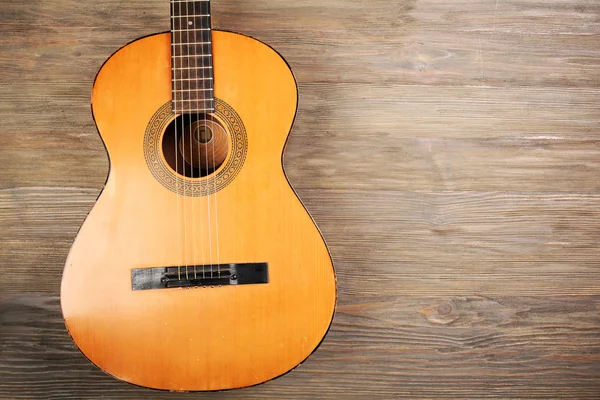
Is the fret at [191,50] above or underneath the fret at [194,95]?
above

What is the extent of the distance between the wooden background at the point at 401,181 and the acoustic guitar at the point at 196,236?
236mm

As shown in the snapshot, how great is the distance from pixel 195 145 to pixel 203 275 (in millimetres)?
288

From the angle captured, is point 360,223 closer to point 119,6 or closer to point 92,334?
point 92,334

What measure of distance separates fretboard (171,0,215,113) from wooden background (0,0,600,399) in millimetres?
224

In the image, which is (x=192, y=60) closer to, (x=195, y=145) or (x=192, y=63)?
(x=192, y=63)

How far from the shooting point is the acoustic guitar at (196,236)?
3.30 feet

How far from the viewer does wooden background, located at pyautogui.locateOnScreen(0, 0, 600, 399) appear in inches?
48.7

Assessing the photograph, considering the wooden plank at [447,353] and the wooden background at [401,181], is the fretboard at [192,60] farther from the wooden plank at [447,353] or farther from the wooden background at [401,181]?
the wooden plank at [447,353]

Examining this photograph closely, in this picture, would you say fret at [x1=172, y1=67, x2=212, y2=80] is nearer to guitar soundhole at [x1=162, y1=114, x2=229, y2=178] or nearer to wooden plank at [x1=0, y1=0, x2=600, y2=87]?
guitar soundhole at [x1=162, y1=114, x2=229, y2=178]

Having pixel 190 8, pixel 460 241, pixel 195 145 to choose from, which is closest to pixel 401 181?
pixel 460 241

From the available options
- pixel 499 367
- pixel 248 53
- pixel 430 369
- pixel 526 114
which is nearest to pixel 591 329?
pixel 499 367

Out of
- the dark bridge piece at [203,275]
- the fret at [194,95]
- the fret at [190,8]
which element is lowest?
the dark bridge piece at [203,275]

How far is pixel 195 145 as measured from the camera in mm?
1057

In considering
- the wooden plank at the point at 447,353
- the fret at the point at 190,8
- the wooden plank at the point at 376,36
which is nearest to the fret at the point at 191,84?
the fret at the point at 190,8
